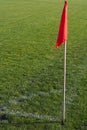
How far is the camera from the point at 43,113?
5367 mm

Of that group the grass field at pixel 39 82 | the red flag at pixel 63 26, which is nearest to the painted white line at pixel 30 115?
the grass field at pixel 39 82

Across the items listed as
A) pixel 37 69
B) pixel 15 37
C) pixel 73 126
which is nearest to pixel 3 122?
pixel 73 126

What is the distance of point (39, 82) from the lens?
6934 millimetres

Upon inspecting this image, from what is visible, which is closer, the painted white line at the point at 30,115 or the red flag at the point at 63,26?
the red flag at the point at 63,26

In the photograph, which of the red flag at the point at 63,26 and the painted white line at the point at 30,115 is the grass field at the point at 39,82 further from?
the red flag at the point at 63,26

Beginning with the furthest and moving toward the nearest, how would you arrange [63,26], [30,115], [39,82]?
[39,82], [30,115], [63,26]

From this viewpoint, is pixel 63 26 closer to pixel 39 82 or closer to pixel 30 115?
pixel 30 115

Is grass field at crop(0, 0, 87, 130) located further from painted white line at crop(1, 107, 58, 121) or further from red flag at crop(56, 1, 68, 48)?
red flag at crop(56, 1, 68, 48)

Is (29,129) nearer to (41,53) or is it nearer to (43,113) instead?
(43,113)

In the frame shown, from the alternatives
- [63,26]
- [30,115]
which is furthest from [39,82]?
[63,26]

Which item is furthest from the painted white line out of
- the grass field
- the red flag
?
the red flag

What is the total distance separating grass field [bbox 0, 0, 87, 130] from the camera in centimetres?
510

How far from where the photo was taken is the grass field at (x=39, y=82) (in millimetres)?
5098

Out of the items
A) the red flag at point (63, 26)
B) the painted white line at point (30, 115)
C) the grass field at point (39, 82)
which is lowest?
the grass field at point (39, 82)
